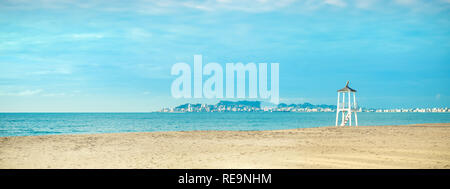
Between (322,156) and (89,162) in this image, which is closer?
(89,162)

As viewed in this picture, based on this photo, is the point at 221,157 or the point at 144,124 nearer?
the point at 221,157

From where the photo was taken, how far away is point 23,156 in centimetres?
1218

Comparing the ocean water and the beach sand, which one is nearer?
the beach sand

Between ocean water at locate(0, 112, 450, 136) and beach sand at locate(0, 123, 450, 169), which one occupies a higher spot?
beach sand at locate(0, 123, 450, 169)

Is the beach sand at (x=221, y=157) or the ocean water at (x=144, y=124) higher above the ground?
the beach sand at (x=221, y=157)

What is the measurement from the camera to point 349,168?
9.50m

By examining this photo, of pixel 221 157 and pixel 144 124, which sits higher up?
pixel 221 157

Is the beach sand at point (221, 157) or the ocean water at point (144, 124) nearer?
the beach sand at point (221, 157)

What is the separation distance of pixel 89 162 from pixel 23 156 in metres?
2.85
